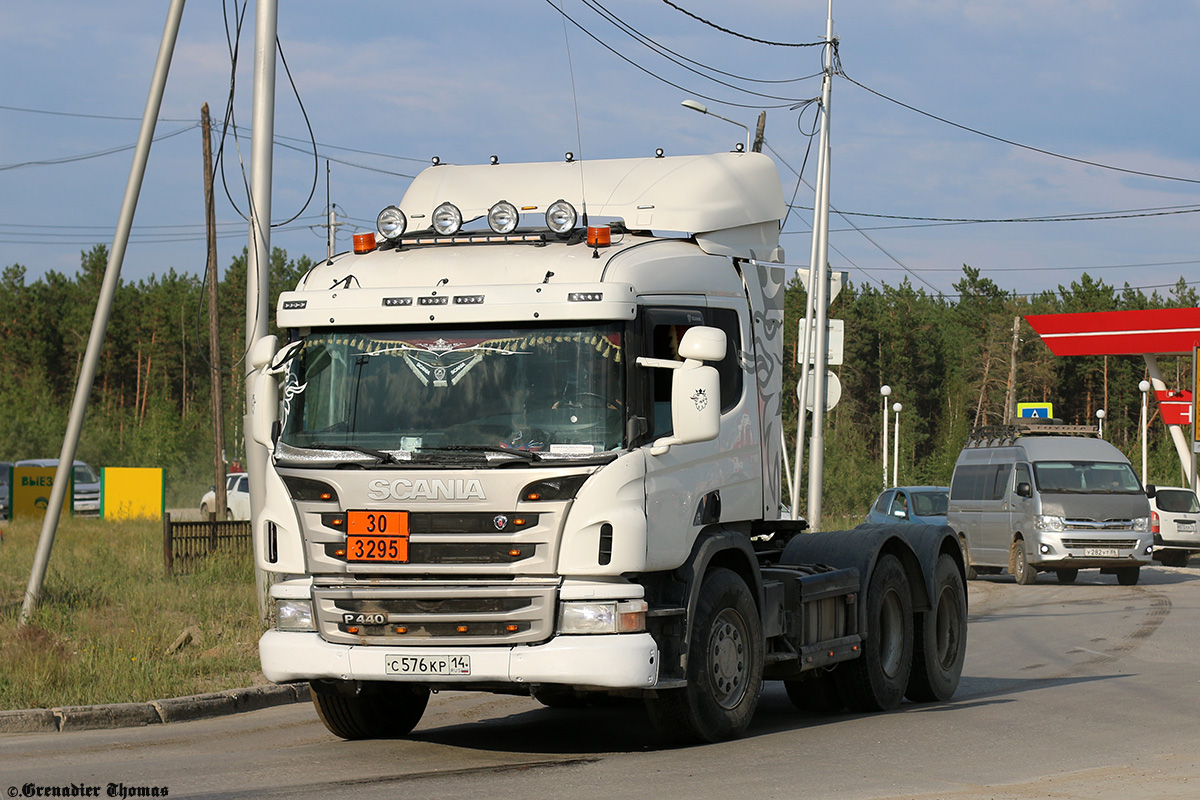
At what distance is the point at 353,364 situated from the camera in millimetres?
8531

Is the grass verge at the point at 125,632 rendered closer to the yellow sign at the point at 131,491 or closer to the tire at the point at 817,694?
the tire at the point at 817,694

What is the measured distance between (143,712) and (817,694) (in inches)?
197

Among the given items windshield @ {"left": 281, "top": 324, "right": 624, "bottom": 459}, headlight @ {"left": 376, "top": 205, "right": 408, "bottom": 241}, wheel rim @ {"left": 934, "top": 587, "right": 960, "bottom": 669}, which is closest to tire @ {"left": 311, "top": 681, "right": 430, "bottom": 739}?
windshield @ {"left": 281, "top": 324, "right": 624, "bottom": 459}

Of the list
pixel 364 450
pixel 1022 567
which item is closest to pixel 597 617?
pixel 364 450

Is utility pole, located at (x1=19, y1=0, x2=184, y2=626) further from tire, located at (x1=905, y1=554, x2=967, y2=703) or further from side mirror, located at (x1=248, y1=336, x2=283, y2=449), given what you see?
tire, located at (x1=905, y1=554, x2=967, y2=703)

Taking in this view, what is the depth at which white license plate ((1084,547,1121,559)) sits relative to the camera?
80.5ft

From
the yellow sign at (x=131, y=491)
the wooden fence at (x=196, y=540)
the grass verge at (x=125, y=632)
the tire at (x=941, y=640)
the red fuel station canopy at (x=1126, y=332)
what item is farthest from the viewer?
the yellow sign at (x=131, y=491)

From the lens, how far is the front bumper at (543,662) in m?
7.93

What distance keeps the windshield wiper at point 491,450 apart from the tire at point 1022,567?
19.2 metres

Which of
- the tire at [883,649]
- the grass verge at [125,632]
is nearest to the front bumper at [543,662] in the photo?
the grass verge at [125,632]

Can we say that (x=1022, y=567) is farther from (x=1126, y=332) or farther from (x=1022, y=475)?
(x=1126, y=332)

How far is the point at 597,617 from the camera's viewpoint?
26.2ft

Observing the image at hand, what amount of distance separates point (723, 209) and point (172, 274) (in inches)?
3807

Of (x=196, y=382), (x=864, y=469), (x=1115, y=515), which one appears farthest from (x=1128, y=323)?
(x=196, y=382)
